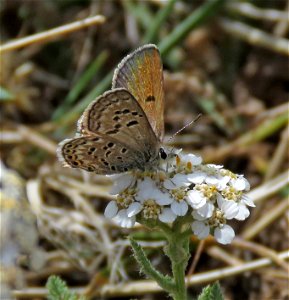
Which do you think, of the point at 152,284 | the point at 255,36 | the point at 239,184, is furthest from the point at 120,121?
the point at 255,36

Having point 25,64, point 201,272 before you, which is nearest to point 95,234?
point 201,272

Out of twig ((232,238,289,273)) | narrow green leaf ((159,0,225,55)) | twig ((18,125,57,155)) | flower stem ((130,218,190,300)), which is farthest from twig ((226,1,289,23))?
flower stem ((130,218,190,300))

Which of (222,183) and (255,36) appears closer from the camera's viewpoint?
(222,183)

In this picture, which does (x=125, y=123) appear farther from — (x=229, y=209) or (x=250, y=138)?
(x=250, y=138)

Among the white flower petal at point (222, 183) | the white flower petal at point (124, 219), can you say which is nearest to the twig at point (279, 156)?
the white flower petal at point (222, 183)

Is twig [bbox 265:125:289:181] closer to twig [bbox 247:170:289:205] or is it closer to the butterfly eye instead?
twig [bbox 247:170:289:205]

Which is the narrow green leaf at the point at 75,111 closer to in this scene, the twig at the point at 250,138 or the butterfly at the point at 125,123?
the twig at the point at 250,138
